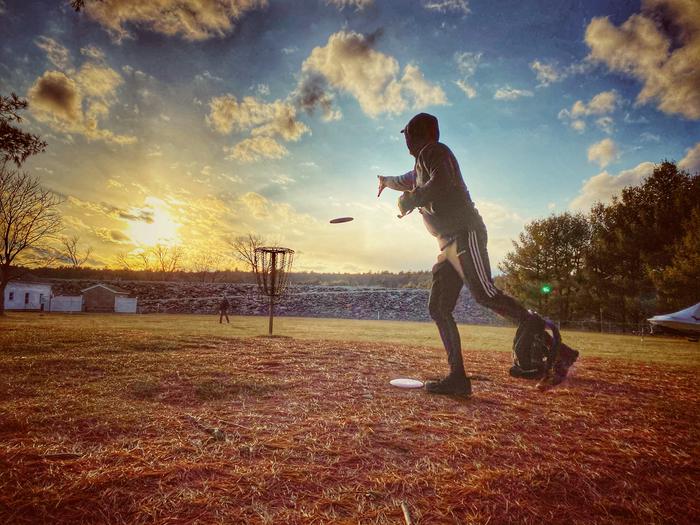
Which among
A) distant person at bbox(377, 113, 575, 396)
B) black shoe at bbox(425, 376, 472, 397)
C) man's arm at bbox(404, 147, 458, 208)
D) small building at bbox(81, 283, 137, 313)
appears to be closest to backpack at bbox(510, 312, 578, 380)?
distant person at bbox(377, 113, 575, 396)

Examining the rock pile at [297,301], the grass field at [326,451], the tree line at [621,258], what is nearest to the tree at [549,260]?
the tree line at [621,258]

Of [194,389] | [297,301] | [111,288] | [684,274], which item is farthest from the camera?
[297,301]

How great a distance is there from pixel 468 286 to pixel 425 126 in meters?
2.03

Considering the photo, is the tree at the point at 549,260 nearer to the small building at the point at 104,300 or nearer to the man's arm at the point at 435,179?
the man's arm at the point at 435,179

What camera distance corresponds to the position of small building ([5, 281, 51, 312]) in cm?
5197

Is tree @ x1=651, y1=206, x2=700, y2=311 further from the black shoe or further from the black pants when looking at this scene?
the black shoe

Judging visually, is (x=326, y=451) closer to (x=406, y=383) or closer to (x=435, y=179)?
(x=406, y=383)

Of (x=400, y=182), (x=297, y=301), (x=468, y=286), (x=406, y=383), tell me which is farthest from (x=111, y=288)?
(x=468, y=286)

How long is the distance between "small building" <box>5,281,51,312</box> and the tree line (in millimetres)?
71863

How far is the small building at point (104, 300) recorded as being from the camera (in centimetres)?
5453

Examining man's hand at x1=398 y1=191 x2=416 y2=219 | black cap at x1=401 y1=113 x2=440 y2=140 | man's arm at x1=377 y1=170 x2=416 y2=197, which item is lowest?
man's hand at x1=398 y1=191 x2=416 y2=219

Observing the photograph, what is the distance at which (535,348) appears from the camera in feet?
12.4

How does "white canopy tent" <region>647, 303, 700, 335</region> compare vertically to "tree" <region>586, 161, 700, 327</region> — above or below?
below

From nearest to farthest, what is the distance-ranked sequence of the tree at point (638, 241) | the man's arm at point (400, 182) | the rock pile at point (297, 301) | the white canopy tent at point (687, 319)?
1. the man's arm at point (400, 182)
2. the white canopy tent at point (687, 319)
3. the tree at point (638, 241)
4. the rock pile at point (297, 301)
